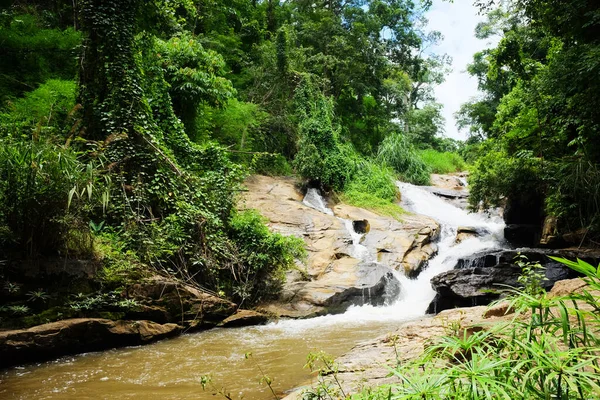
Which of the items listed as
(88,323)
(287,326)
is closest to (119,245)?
(88,323)

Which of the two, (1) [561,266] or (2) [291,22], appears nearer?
(1) [561,266]

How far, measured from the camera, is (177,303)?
6320 mm

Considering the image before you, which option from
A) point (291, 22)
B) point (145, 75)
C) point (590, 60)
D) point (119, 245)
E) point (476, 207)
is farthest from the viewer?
point (291, 22)

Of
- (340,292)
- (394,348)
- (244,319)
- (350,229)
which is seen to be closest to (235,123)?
(350,229)

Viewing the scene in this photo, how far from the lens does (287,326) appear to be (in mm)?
6973

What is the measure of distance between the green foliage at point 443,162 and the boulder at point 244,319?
19.0 meters

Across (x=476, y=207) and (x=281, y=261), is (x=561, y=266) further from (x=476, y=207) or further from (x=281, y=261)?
(x=281, y=261)

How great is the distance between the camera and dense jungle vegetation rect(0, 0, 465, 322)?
16.7ft

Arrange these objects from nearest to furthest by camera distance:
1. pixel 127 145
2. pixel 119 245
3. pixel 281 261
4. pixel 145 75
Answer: pixel 119 245 < pixel 127 145 < pixel 281 261 < pixel 145 75

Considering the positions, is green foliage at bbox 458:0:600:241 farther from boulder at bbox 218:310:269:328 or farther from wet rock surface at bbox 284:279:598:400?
boulder at bbox 218:310:269:328

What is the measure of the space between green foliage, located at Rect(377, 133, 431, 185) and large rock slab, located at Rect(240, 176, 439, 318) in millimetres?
6344

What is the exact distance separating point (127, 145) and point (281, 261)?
3945 millimetres

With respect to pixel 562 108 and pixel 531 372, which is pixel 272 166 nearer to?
pixel 562 108

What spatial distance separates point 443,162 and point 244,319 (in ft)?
69.8
